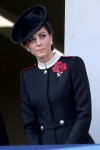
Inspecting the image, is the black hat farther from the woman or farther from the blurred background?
the blurred background

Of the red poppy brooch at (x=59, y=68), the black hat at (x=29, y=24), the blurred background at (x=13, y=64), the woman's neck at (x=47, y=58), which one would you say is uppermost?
the black hat at (x=29, y=24)

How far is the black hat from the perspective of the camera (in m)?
2.33

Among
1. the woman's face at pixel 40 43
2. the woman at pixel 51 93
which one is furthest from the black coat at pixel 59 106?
the woman's face at pixel 40 43

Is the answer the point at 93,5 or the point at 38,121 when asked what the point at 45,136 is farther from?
the point at 93,5

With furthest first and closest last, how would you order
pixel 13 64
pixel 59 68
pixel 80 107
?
pixel 13 64 → pixel 59 68 → pixel 80 107

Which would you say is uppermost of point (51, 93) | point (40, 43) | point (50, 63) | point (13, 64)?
point (40, 43)

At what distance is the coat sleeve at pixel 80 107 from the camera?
7.41 ft

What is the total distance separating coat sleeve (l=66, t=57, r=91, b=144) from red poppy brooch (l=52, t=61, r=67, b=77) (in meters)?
0.06

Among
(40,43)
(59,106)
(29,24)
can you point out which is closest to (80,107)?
(59,106)

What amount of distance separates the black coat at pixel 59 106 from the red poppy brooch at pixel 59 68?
14 mm

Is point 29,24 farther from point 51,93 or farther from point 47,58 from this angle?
point 51,93

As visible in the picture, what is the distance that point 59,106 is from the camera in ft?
7.63

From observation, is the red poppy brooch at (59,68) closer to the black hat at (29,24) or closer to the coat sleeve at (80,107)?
the coat sleeve at (80,107)

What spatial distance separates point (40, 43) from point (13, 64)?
4400 millimetres
